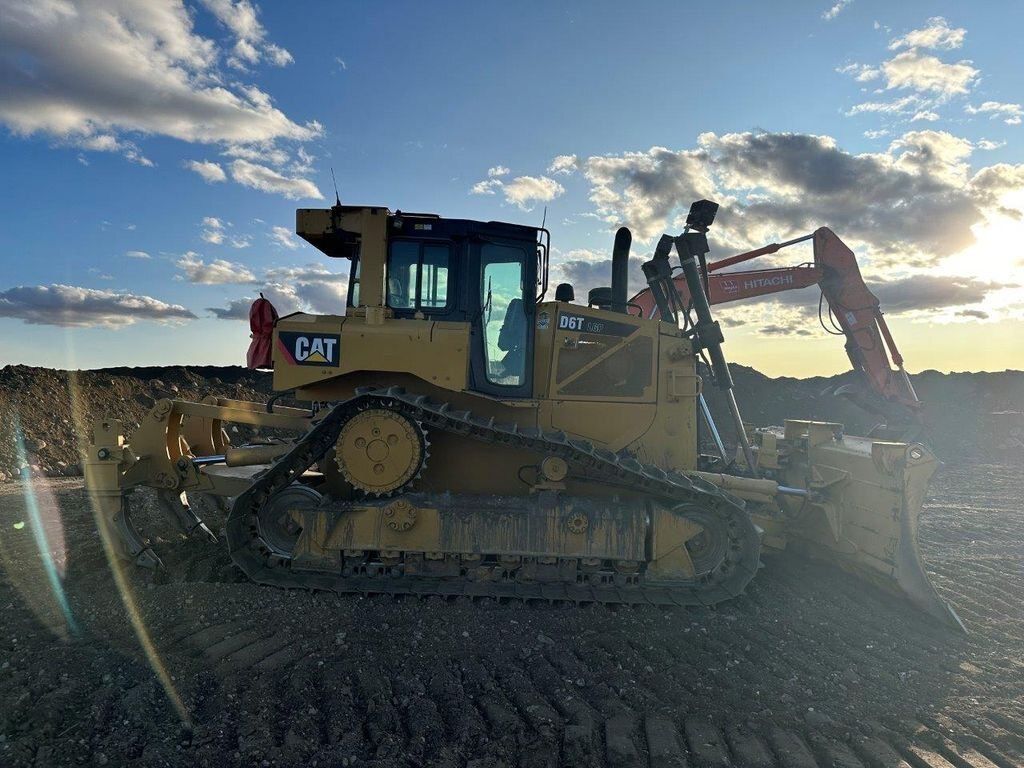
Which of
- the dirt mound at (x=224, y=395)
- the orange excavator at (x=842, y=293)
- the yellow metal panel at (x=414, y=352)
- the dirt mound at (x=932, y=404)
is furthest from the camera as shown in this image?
the dirt mound at (x=932, y=404)

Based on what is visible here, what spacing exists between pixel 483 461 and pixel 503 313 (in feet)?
4.76

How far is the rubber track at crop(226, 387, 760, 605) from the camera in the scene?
5383mm

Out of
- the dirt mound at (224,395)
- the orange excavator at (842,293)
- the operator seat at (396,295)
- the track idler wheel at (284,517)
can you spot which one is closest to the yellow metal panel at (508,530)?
the track idler wheel at (284,517)

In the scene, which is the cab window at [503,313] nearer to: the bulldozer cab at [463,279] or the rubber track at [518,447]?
the bulldozer cab at [463,279]

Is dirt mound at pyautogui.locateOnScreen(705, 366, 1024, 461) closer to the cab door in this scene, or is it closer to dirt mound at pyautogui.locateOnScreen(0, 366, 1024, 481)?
dirt mound at pyautogui.locateOnScreen(0, 366, 1024, 481)

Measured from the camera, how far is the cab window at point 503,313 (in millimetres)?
5797

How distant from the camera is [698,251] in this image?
7332 mm

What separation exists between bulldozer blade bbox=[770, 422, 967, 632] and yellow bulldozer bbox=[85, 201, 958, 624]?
0.8 inches

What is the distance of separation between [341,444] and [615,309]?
134 inches

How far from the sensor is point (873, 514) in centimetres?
601

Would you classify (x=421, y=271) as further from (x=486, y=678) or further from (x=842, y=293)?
(x=842, y=293)

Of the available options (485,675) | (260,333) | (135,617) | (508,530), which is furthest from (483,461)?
(135,617)

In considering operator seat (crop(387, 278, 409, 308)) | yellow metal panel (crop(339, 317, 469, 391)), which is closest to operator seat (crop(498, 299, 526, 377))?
yellow metal panel (crop(339, 317, 469, 391))

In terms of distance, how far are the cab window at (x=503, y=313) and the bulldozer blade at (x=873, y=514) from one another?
139 inches
